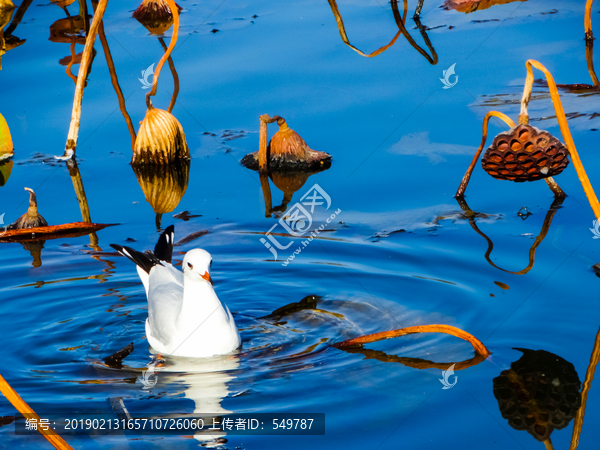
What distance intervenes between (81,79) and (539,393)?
4711 millimetres

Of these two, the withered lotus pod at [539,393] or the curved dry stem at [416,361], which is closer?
the withered lotus pod at [539,393]

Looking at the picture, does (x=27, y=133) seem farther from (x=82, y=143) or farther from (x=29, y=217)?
(x=29, y=217)

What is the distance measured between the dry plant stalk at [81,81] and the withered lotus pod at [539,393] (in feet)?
13.8

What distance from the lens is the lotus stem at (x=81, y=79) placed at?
6234 millimetres

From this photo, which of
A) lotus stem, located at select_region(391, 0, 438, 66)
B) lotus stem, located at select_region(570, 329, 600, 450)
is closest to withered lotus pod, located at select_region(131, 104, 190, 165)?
lotus stem, located at select_region(391, 0, 438, 66)

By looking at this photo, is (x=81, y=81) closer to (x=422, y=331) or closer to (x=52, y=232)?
(x=52, y=232)

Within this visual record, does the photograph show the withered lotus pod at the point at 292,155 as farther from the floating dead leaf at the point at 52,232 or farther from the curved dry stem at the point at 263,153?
the floating dead leaf at the point at 52,232

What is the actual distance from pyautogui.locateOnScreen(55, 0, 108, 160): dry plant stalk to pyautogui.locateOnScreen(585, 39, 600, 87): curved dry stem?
4.69 metres

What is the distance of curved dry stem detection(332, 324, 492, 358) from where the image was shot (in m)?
3.59

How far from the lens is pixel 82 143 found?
7.50 m

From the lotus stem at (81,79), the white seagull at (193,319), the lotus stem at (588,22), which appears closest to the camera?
the white seagull at (193,319)

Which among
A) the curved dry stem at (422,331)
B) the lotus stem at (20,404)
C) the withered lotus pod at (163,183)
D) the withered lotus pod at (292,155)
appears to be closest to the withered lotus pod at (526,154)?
the curved dry stem at (422,331)

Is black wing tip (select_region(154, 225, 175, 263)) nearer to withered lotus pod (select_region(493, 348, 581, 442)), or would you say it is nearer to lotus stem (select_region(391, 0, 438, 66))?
withered lotus pod (select_region(493, 348, 581, 442))

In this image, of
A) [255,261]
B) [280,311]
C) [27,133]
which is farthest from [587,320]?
[27,133]
